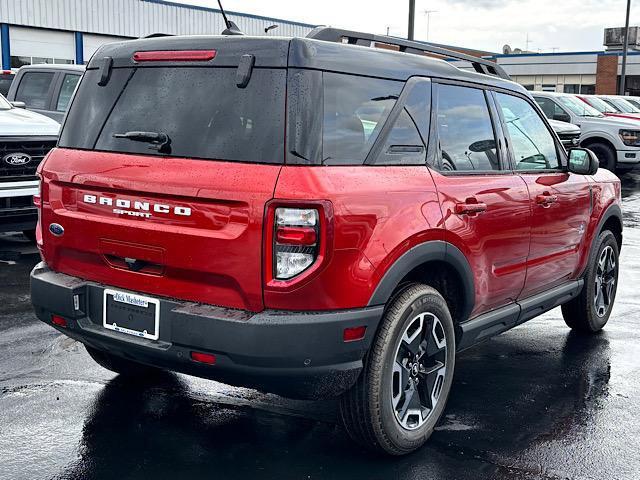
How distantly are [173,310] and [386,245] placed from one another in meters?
0.95

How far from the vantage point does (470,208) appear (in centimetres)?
398

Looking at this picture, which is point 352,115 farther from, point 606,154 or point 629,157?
point 606,154

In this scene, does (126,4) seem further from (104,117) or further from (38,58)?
(104,117)

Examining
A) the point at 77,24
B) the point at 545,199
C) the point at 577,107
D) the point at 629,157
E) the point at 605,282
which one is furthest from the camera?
the point at 77,24

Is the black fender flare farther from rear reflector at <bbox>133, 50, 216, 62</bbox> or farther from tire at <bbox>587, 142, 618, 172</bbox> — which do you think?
tire at <bbox>587, 142, 618, 172</bbox>

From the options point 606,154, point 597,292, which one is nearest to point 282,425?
point 597,292

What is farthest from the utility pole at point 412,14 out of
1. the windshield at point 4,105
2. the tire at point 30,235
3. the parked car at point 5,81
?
the tire at point 30,235

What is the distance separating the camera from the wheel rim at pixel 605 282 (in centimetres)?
591

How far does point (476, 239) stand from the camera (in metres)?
4.04

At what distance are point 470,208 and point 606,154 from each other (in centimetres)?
1526

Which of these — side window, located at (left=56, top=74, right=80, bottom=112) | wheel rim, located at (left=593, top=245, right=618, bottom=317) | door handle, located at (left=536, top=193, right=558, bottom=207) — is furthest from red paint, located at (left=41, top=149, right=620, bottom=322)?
side window, located at (left=56, top=74, right=80, bottom=112)

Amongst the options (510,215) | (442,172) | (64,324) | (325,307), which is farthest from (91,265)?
(510,215)

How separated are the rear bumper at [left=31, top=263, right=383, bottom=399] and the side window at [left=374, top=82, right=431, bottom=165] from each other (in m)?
0.74

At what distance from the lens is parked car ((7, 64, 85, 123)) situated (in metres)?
11.5
